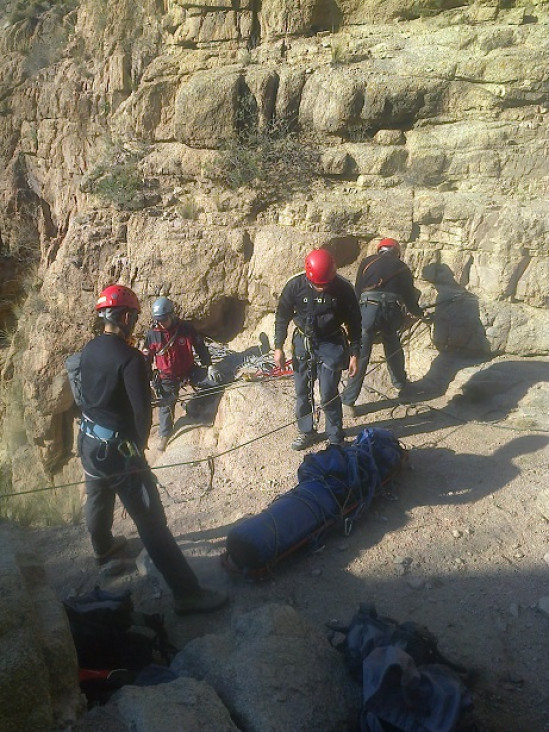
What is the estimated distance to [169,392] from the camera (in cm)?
778

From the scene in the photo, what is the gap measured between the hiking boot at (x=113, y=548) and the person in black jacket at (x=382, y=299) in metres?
3.11

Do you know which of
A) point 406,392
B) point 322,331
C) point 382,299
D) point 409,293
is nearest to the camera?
point 322,331

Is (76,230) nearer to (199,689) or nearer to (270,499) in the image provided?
(270,499)

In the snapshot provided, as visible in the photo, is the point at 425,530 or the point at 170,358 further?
the point at 170,358

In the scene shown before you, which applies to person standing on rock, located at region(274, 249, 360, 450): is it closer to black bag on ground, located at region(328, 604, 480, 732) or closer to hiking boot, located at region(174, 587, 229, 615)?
hiking boot, located at region(174, 587, 229, 615)

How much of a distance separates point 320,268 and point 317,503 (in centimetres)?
222

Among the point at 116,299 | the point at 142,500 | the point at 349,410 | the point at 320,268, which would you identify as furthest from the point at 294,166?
the point at 142,500

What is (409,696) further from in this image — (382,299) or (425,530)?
(382,299)

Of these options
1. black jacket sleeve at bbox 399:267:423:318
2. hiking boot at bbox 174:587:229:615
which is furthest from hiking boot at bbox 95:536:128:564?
black jacket sleeve at bbox 399:267:423:318

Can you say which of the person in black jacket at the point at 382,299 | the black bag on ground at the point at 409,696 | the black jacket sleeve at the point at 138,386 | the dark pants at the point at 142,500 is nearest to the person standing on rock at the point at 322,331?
the person in black jacket at the point at 382,299

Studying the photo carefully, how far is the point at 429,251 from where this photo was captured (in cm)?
788

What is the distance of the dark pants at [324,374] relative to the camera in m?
5.93

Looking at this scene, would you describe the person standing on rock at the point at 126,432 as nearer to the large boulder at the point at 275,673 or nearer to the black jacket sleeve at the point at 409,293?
the large boulder at the point at 275,673

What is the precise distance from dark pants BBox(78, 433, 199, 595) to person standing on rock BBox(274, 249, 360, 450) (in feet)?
6.72
